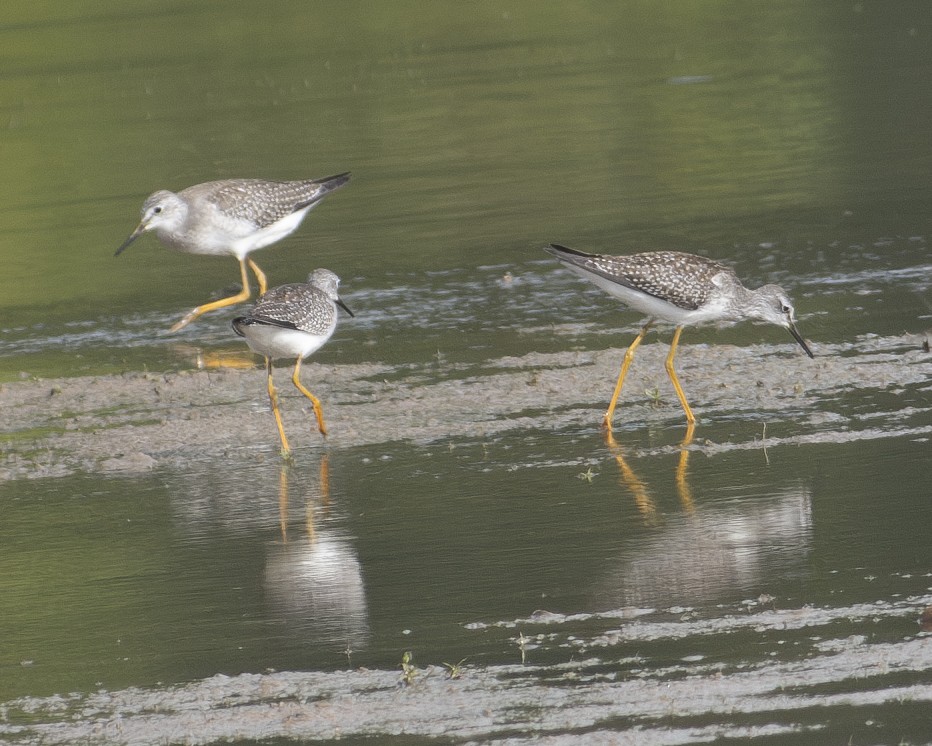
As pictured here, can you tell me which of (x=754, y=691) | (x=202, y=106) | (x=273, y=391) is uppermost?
(x=202, y=106)

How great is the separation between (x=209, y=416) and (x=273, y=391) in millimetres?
646

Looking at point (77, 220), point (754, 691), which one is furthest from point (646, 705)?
point (77, 220)

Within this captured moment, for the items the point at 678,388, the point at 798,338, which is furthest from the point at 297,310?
the point at 798,338

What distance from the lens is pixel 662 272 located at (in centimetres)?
954

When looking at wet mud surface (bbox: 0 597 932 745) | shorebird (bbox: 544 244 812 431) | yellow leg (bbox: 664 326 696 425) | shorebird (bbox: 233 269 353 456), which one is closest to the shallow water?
wet mud surface (bbox: 0 597 932 745)

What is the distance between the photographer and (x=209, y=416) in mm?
9898

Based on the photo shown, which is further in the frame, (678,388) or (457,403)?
(457,403)

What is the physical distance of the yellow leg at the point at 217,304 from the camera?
1236cm

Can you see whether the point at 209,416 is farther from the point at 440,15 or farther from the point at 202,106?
the point at 440,15

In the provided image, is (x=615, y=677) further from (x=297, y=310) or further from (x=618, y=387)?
(x=297, y=310)

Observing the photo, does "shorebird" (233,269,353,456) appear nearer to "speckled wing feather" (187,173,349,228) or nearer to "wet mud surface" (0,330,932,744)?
"wet mud surface" (0,330,932,744)

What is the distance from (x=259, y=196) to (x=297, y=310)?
3.88 m

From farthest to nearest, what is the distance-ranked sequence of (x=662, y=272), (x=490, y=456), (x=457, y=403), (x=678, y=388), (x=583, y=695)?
(x=457, y=403), (x=662, y=272), (x=678, y=388), (x=490, y=456), (x=583, y=695)

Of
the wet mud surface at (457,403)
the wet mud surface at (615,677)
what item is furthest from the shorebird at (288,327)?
the wet mud surface at (615,677)
